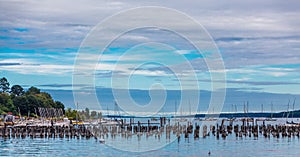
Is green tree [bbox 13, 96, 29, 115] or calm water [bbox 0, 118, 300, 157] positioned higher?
green tree [bbox 13, 96, 29, 115]

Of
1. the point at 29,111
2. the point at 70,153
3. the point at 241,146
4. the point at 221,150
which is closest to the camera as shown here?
the point at 70,153

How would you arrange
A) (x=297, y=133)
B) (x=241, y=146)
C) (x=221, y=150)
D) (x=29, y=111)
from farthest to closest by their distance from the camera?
(x=29, y=111)
(x=297, y=133)
(x=241, y=146)
(x=221, y=150)

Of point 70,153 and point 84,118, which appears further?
point 84,118

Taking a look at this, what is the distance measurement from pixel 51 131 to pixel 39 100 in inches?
3108

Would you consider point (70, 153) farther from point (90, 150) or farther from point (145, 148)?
point (145, 148)

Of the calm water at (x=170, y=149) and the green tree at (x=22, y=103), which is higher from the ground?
the green tree at (x=22, y=103)

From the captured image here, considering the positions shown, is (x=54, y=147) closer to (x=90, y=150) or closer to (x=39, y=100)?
(x=90, y=150)

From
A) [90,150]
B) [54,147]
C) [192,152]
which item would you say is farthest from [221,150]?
[54,147]

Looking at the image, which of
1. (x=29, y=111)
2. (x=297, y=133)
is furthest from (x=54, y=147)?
(x=29, y=111)

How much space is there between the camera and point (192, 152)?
260 feet

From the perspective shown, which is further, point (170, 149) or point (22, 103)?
point (22, 103)

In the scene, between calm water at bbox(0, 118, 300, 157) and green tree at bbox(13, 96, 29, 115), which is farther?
green tree at bbox(13, 96, 29, 115)

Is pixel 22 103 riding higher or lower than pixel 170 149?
higher

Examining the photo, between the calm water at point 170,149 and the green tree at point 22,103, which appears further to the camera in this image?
the green tree at point 22,103
